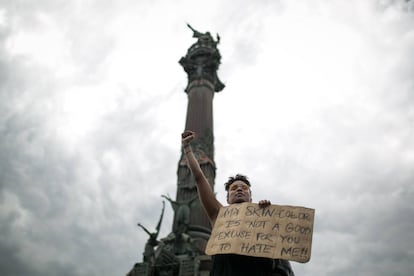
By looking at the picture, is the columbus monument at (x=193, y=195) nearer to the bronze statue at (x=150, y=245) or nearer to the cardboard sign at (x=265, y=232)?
the bronze statue at (x=150, y=245)

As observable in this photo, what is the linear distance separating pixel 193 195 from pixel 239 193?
57.3 ft

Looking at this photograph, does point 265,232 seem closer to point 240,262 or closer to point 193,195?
point 240,262

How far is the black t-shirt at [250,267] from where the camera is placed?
2.64 meters

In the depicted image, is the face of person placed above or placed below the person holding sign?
above

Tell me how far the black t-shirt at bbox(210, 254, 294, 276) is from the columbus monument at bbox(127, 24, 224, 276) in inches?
564

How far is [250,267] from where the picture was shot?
2664 millimetres

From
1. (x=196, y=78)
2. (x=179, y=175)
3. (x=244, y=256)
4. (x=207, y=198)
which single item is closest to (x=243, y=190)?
(x=207, y=198)

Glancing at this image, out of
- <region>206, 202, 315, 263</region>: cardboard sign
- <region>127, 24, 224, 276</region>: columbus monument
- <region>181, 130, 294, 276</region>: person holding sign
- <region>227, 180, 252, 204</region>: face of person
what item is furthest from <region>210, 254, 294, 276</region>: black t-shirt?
<region>127, 24, 224, 276</region>: columbus monument

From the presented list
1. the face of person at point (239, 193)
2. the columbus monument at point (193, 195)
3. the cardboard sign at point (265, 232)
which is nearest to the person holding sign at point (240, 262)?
the face of person at point (239, 193)

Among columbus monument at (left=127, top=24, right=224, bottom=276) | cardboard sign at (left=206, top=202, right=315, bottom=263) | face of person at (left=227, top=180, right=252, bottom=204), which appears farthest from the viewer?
columbus monument at (left=127, top=24, right=224, bottom=276)

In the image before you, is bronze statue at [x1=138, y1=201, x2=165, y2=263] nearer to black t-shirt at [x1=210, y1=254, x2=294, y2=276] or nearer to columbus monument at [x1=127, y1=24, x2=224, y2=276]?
columbus monument at [x1=127, y1=24, x2=224, y2=276]

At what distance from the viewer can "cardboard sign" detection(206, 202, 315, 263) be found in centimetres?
259

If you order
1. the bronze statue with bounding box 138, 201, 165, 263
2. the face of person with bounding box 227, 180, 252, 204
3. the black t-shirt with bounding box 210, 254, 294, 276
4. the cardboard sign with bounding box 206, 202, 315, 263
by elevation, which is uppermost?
the bronze statue with bounding box 138, 201, 165, 263

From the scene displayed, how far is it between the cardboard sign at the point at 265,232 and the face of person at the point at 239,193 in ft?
0.48
